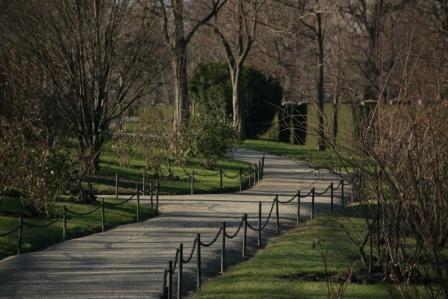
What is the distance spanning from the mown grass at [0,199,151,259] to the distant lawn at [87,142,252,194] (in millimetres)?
2486

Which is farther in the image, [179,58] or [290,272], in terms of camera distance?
[179,58]

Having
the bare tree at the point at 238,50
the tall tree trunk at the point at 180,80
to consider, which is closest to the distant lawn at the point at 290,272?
the tall tree trunk at the point at 180,80

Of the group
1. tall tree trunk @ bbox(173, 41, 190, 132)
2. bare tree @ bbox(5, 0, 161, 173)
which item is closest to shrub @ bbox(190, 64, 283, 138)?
tall tree trunk @ bbox(173, 41, 190, 132)

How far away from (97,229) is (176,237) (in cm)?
204

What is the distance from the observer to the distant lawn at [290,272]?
12.7 metres

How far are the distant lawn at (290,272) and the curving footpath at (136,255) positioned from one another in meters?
0.50

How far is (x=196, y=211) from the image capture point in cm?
2248

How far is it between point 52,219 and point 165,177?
10.7 meters

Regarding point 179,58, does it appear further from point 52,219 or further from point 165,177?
point 52,219

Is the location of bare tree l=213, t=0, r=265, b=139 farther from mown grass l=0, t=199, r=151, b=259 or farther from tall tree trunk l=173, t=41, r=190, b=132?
mown grass l=0, t=199, r=151, b=259

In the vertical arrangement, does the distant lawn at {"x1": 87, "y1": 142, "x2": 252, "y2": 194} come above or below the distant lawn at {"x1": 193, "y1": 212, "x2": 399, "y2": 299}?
above

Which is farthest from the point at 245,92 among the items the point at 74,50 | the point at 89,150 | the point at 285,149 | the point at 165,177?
the point at 89,150

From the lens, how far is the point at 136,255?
16.0 metres

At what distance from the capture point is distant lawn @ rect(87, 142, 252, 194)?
27578 millimetres
